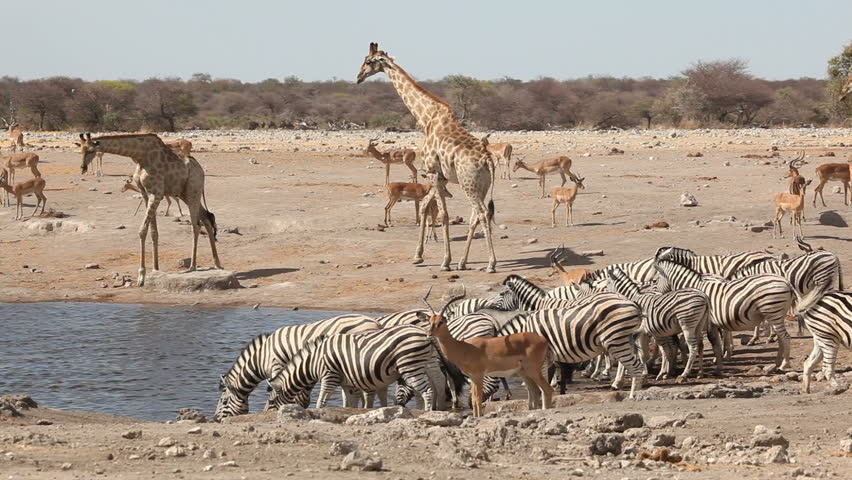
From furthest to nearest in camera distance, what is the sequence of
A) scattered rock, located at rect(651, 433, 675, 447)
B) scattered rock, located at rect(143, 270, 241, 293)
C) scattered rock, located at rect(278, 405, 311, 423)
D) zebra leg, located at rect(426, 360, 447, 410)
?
1. scattered rock, located at rect(143, 270, 241, 293)
2. zebra leg, located at rect(426, 360, 447, 410)
3. scattered rock, located at rect(278, 405, 311, 423)
4. scattered rock, located at rect(651, 433, 675, 447)

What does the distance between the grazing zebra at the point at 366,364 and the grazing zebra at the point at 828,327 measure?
3292mm

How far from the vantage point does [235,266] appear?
67.6ft

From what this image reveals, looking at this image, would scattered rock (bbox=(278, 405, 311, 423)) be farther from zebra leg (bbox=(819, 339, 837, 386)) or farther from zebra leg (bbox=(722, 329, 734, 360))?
zebra leg (bbox=(722, 329, 734, 360))

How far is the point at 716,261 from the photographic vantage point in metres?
15.4

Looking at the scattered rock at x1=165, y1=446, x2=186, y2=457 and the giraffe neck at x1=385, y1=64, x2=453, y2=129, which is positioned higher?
the giraffe neck at x1=385, y1=64, x2=453, y2=129

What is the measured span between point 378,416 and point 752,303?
5.11 meters

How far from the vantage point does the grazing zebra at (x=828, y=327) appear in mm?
10719

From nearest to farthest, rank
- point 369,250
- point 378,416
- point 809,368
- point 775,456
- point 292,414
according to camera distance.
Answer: point 775,456 → point 378,416 → point 292,414 → point 809,368 → point 369,250

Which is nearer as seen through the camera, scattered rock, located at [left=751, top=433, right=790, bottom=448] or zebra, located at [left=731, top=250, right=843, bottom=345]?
scattered rock, located at [left=751, top=433, right=790, bottom=448]

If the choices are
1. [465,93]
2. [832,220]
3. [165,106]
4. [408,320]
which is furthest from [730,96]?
[408,320]

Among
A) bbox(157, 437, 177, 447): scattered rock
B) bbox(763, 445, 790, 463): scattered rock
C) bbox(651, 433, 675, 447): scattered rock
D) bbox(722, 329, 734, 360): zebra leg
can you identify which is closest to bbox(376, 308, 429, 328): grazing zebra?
bbox(722, 329, 734, 360): zebra leg

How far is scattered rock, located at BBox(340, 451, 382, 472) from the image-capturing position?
23.6 feet

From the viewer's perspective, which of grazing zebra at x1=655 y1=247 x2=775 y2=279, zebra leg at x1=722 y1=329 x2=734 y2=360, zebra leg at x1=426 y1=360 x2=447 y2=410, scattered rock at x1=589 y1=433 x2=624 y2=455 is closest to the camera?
scattered rock at x1=589 y1=433 x2=624 y2=455

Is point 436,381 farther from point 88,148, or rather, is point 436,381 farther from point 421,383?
point 88,148
